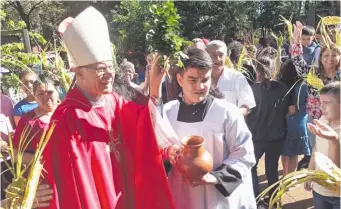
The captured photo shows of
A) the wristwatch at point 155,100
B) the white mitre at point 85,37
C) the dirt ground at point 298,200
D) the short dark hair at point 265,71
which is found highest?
the white mitre at point 85,37

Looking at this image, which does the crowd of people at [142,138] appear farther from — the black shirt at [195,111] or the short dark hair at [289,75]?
the short dark hair at [289,75]

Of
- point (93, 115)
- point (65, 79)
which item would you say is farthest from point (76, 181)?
point (65, 79)

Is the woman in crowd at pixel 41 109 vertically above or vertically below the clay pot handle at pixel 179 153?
above

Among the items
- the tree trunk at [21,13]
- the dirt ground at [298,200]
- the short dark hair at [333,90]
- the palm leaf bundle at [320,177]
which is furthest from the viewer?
the tree trunk at [21,13]

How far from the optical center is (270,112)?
4414 millimetres

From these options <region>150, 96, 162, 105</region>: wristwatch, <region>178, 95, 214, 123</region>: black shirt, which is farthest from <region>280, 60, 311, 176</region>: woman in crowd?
<region>150, 96, 162, 105</region>: wristwatch

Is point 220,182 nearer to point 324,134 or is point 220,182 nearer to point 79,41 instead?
point 324,134

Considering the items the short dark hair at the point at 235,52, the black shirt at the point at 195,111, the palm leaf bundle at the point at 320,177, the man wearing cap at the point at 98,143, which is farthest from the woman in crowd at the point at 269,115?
the palm leaf bundle at the point at 320,177

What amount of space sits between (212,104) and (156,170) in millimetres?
514

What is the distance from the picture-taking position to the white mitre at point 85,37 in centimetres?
241

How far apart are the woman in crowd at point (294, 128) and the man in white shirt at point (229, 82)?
0.78m

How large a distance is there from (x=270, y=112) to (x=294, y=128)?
2.00 feet

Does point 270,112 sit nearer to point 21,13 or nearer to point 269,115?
point 269,115

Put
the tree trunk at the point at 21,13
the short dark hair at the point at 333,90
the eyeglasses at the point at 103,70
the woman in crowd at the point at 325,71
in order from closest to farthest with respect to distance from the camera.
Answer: the eyeglasses at the point at 103,70, the short dark hair at the point at 333,90, the woman in crowd at the point at 325,71, the tree trunk at the point at 21,13
